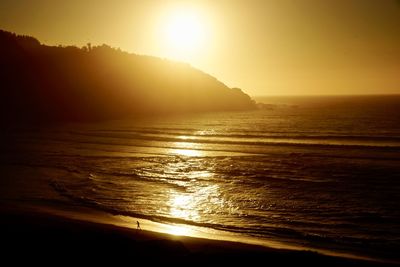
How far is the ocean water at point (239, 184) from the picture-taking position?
16.8 metres

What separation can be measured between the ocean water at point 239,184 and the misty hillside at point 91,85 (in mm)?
38472

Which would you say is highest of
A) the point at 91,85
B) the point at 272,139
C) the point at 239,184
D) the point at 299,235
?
the point at 91,85

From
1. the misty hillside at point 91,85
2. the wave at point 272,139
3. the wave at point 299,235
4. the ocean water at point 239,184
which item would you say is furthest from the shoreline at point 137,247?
the misty hillside at point 91,85

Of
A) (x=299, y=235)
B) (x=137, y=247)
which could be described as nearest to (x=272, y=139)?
(x=299, y=235)

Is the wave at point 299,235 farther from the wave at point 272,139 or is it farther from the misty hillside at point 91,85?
the misty hillside at point 91,85

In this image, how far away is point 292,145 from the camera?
141 ft

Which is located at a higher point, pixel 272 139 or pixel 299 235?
pixel 272 139

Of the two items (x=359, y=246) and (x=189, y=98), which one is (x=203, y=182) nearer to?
(x=359, y=246)

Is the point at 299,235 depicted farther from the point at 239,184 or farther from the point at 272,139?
the point at 272,139

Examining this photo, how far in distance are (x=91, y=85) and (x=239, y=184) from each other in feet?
253

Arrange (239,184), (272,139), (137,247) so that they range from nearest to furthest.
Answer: (137,247), (239,184), (272,139)

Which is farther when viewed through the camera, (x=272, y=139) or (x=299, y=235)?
(x=272, y=139)

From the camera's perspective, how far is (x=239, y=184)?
81.0ft

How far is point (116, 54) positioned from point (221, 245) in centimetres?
10679
